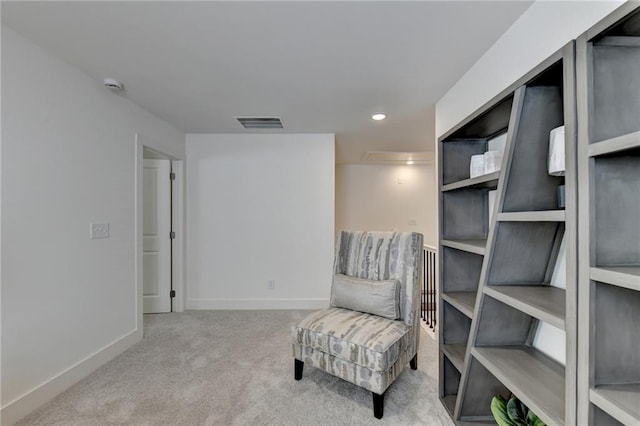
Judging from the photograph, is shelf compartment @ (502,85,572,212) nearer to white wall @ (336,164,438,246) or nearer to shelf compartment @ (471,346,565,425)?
shelf compartment @ (471,346,565,425)

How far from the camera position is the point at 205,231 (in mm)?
3803

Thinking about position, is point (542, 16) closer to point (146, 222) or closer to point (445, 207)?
point (445, 207)

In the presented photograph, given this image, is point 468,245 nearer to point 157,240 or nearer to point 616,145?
point 616,145

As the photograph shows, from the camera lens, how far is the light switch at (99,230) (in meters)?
2.29

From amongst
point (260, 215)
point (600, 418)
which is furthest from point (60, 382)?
point (600, 418)

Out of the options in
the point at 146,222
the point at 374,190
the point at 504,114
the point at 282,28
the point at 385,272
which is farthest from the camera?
the point at 374,190

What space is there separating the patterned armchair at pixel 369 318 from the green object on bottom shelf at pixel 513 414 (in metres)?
0.56

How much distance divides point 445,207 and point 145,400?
7.65 feet

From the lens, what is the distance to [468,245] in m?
1.60

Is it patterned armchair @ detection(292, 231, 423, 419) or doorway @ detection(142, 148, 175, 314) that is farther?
doorway @ detection(142, 148, 175, 314)

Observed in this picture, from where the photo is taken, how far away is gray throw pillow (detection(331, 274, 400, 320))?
6.75ft

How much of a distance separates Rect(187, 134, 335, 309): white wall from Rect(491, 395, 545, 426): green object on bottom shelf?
2515 millimetres

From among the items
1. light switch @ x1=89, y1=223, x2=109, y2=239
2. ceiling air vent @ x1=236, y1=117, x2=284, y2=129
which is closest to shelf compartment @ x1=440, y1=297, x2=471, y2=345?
ceiling air vent @ x1=236, y1=117, x2=284, y2=129

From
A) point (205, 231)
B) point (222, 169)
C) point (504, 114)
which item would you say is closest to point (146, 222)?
point (205, 231)
